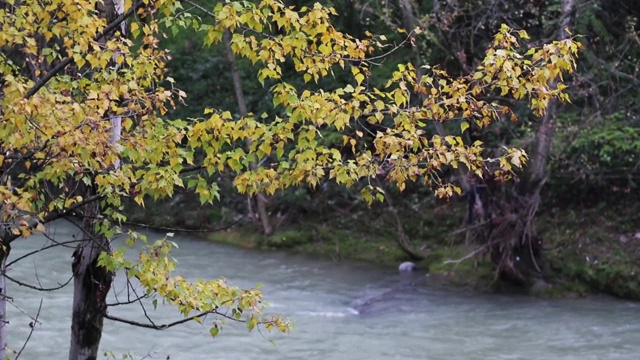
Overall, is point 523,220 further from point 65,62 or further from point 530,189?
point 65,62

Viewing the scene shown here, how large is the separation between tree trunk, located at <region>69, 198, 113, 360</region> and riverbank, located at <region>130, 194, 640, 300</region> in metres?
6.21

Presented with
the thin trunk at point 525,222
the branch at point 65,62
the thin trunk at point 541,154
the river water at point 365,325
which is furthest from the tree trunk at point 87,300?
the thin trunk at point 541,154

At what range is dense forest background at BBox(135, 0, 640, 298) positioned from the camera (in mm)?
14211

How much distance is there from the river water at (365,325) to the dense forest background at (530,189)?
33.2 inches

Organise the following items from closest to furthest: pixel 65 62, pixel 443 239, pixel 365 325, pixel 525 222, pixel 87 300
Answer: pixel 65 62 → pixel 87 300 → pixel 365 325 → pixel 525 222 → pixel 443 239

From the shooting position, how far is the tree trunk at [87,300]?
552cm

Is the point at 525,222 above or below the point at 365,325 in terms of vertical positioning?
above

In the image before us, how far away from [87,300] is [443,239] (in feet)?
39.5

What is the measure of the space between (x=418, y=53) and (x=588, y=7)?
2927 mm

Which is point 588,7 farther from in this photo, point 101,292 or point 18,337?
point 101,292

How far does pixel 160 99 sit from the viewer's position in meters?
4.84

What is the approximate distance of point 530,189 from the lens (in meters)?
14.4

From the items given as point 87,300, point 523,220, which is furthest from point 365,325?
point 87,300

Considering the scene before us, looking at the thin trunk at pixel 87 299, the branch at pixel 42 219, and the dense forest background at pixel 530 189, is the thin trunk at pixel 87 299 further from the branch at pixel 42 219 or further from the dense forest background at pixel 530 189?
the dense forest background at pixel 530 189
